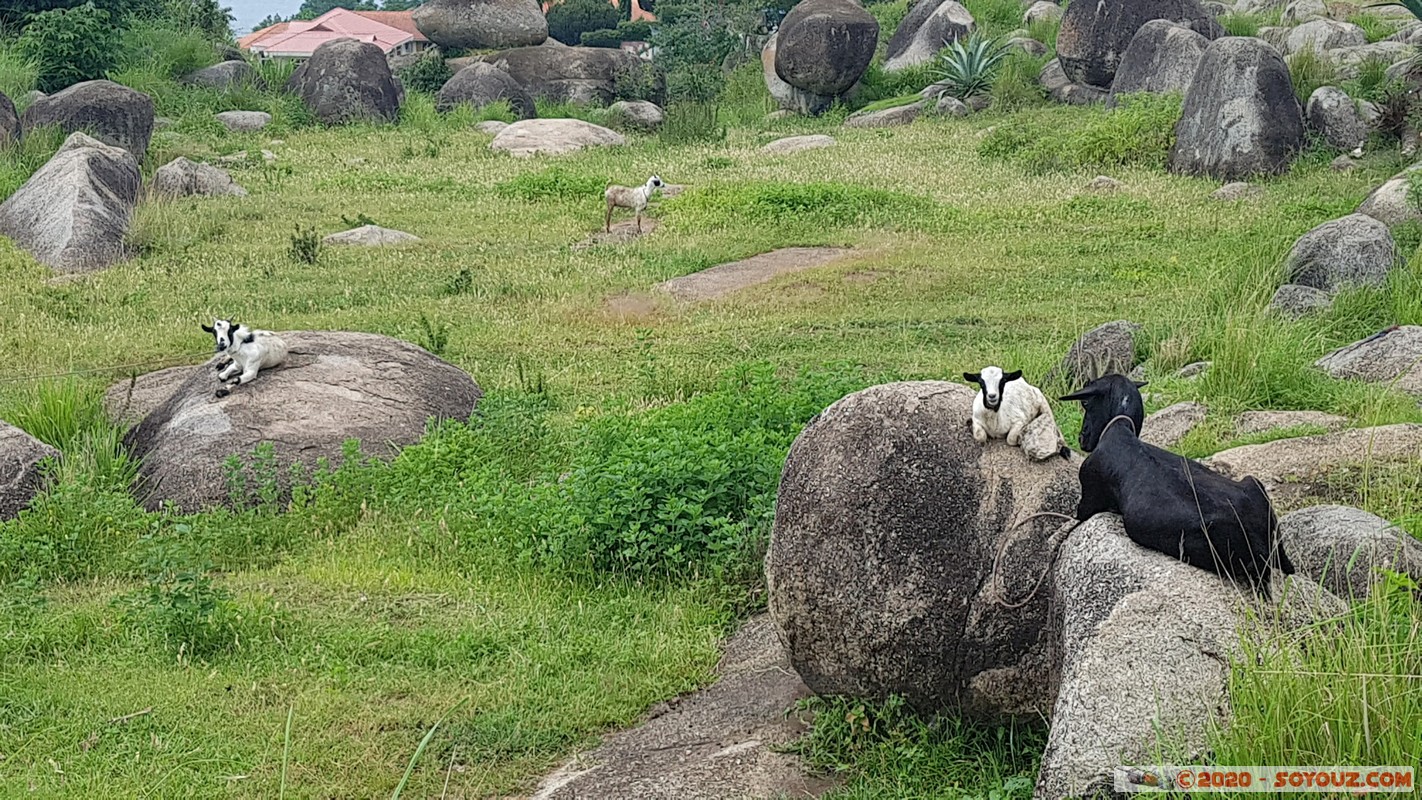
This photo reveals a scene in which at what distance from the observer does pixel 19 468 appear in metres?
7.86

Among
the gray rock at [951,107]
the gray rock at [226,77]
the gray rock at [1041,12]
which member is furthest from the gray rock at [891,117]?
the gray rock at [226,77]

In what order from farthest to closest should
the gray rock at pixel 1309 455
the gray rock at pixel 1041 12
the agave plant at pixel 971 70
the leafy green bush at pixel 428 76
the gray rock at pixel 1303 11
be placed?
1. the gray rock at pixel 1041 12
2. the leafy green bush at pixel 428 76
3. the gray rock at pixel 1303 11
4. the agave plant at pixel 971 70
5. the gray rock at pixel 1309 455

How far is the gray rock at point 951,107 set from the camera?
25.2 meters

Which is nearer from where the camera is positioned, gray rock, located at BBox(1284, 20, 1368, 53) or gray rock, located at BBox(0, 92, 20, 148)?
gray rock, located at BBox(0, 92, 20, 148)

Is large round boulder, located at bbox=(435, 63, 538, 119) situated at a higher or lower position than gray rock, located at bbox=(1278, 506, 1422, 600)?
lower

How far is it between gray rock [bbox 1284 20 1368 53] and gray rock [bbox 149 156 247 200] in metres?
16.7

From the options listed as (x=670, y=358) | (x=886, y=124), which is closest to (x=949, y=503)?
(x=670, y=358)

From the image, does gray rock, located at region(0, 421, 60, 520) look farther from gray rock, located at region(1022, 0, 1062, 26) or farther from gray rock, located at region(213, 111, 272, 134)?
→ gray rock, located at region(1022, 0, 1062, 26)

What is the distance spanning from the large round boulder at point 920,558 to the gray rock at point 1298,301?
606cm

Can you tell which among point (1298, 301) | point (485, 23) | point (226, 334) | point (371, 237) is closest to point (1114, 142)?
point (1298, 301)

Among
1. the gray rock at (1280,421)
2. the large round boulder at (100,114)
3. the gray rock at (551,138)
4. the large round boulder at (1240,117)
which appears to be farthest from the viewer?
the gray rock at (551,138)

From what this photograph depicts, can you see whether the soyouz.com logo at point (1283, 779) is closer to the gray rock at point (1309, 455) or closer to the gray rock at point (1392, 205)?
the gray rock at point (1309, 455)

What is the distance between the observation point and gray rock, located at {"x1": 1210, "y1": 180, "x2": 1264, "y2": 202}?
647 inches

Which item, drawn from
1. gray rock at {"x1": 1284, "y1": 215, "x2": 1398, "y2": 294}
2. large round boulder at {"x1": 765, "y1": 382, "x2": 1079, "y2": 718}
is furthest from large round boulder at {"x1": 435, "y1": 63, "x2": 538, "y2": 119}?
large round boulder at {"x1": 765, "y1": 382, "x2": 1079, "y2": 718}
